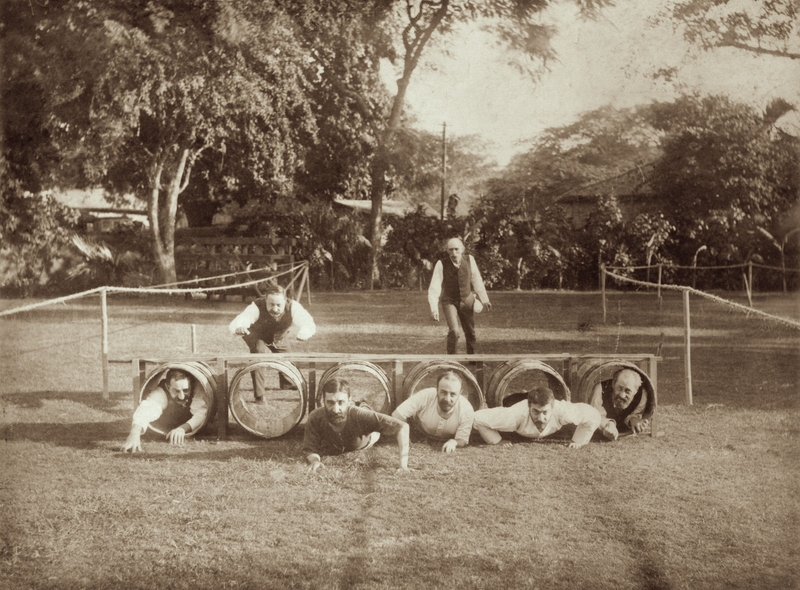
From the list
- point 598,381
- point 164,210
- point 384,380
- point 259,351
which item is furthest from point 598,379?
point 164,210

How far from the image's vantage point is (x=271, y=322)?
5.71 meters

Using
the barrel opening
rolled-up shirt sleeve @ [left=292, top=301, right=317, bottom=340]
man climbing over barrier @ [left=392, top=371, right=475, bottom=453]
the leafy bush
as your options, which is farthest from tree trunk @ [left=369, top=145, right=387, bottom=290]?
the leafy bush

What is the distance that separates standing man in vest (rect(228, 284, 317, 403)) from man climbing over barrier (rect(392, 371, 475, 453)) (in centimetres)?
127

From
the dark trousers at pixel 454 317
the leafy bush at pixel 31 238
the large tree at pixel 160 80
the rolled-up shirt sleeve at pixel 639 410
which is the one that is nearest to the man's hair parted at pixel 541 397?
the rolled-up shirt sleeve at pixel 639 410

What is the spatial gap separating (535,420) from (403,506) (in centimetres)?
134

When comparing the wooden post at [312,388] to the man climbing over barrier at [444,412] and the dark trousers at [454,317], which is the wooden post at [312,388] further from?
the dark trousers at [454,317]

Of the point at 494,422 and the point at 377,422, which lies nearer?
the point at 377,422

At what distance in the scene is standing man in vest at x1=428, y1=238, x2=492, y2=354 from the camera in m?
6.13

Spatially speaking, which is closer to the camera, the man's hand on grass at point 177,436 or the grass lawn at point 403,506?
the grass lawn at point 403,506

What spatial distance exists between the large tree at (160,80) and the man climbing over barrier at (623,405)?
2676mm

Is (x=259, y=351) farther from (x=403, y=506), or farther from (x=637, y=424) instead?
(x=637, y=424)

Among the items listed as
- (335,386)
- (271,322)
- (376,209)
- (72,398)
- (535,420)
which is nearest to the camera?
(335,386)

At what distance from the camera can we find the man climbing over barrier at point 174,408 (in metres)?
4.36

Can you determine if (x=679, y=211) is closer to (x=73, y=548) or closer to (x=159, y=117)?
(x=159, y=117)
